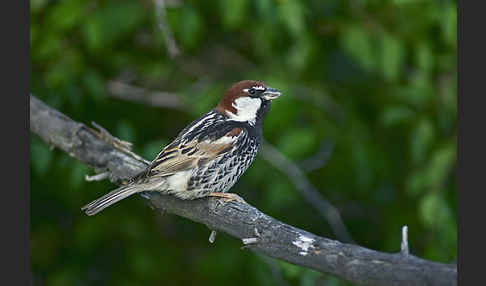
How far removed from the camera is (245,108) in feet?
12.9

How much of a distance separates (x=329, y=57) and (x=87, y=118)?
2.01m

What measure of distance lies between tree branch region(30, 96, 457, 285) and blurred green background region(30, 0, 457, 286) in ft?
1.03

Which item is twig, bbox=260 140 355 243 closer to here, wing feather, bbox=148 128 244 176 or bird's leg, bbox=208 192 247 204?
wing feather, bbox=148 128 244 176

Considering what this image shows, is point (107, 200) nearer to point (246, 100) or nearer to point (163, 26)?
point (246, 100)

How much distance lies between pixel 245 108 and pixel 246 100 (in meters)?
0.05

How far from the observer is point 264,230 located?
112 inches

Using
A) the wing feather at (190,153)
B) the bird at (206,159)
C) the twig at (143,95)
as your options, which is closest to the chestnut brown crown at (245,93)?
the bird at (206,159)

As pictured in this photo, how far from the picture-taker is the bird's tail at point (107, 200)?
3.29 meters

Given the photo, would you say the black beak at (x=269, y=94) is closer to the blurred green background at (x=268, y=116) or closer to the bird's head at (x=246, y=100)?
the bird's head at (x=246, y=100)

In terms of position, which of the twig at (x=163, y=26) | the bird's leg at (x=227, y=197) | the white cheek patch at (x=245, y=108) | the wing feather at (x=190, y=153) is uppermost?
the twig at (x=163, y=26)

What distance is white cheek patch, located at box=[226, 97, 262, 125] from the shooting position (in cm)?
389

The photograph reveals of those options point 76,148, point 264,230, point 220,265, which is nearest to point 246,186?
point 220,265

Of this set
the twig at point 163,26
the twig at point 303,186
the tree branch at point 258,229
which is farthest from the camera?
the twig at point 303,186

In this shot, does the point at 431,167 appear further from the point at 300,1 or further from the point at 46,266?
the point at 46,266
